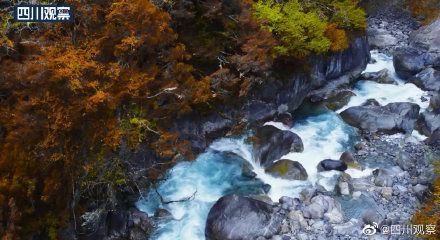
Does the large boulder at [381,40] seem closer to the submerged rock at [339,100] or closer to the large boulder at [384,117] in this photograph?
the submerged rock at [339,100]

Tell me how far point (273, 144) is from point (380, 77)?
11.1 m

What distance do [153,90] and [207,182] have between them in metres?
4.43

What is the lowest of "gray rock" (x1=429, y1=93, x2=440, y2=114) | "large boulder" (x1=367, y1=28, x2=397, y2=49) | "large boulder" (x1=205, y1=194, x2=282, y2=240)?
"large boulder" (x1=205, y1=194, x2=282, y2=240)

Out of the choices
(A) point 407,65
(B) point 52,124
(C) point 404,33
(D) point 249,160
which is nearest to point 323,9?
(A) point 407,65

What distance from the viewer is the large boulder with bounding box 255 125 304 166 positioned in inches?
525

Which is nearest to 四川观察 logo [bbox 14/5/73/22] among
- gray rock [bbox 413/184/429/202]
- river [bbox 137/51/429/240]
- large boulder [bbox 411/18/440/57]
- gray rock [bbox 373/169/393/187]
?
river [bbox 137/51/429/240]

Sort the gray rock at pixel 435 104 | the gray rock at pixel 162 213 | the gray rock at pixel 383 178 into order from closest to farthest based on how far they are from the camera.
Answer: the gray rock at pixel 162 213 < the gray rock at pixel 383 178 < the gray rock at pixel 435 104

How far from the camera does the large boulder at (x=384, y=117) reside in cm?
1570

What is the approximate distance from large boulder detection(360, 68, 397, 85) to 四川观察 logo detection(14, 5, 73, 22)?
58.5ft

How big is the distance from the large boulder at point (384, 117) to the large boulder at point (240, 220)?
781 cm

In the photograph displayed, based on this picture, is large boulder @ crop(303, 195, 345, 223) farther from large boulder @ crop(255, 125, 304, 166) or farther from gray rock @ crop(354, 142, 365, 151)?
gray rock @ crop(354, 142, 365, 151)

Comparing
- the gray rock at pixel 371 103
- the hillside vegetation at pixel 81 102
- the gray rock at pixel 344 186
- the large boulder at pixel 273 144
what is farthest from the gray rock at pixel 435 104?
the hillside vegetation at pixel 81 102

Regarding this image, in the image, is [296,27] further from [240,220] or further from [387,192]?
[240,220]

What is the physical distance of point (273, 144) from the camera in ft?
44.7
